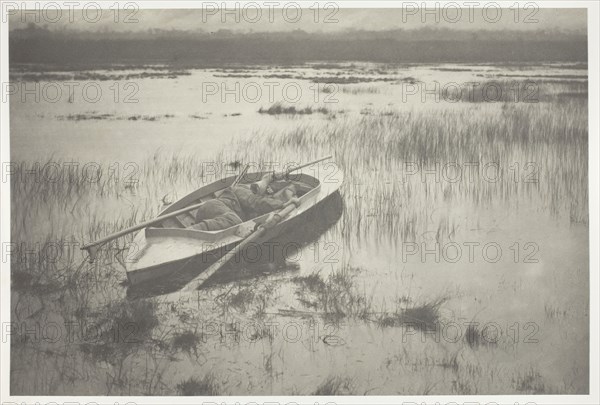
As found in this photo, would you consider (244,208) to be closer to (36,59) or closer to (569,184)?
(36,59)

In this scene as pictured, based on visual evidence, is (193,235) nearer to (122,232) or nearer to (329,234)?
(122,232)

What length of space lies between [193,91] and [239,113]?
232mm

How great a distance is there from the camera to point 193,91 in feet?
9.58

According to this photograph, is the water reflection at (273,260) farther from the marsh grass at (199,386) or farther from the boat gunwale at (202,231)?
the marsh grass at (199,386)

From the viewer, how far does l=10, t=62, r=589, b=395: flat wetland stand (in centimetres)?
288

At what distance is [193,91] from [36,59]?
28.2 inches

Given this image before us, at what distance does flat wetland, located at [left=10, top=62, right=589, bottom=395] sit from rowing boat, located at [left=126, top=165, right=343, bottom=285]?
0.06 m

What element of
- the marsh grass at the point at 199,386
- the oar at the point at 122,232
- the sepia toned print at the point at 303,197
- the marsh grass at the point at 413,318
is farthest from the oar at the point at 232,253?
the marsh grass at the point at 413,318

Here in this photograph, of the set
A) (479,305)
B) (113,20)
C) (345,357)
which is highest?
(113,20)

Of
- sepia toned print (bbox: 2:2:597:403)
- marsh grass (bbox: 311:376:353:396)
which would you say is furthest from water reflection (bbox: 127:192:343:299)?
marsh grass (bbox: 311:376:353:396)

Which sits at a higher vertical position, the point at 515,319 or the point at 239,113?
the point at 239,113

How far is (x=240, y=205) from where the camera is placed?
2.88m

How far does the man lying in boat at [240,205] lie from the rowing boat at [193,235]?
3 cm

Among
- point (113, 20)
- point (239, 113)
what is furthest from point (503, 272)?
point (113, 20)
